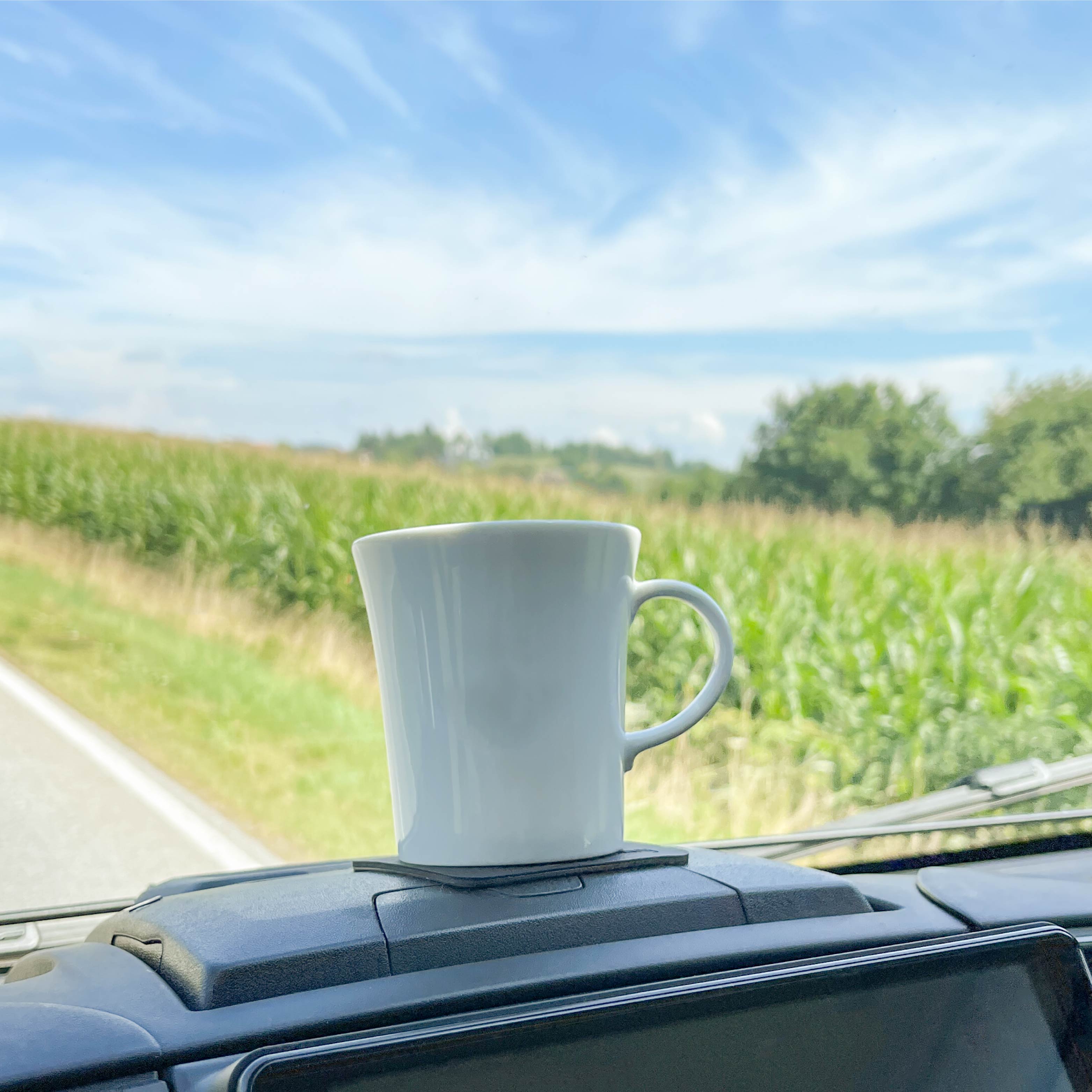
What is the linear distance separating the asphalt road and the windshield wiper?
0.61m

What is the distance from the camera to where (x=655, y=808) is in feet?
5.89

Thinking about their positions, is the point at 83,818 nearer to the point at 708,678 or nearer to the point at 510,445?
the point at 708,678

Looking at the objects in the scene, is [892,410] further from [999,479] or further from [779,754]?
[779,754]

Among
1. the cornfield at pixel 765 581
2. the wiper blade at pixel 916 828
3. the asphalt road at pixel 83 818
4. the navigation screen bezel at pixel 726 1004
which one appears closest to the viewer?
the navigation screen bezel at pixel 726 1004

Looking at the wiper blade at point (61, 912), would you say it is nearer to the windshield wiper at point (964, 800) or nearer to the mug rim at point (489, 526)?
the mug rim at point (489, 526)

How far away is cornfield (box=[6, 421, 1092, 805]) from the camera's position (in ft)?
7.94

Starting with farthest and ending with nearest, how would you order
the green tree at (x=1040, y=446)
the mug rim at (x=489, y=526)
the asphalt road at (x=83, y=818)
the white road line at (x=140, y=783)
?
the green tree at (x=1040, y=446), the white road line at (x=140, y=783), the asphalt road at (x=83, y=818), the mug rim at (x=489, y=526)

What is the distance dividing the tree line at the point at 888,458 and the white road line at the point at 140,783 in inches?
45.9

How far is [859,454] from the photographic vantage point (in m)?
5.12

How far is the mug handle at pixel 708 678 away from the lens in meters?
0.67

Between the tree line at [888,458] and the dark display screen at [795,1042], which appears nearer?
the dark display screen at [795,1042]

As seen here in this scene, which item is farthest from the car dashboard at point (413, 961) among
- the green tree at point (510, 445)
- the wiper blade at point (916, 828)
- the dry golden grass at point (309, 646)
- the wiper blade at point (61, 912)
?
the green tree at point (510, 445)

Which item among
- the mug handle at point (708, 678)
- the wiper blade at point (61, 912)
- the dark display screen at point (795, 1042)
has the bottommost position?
the wiper blade at point (61, 912)

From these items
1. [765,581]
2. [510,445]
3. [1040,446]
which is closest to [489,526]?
[510,445]
